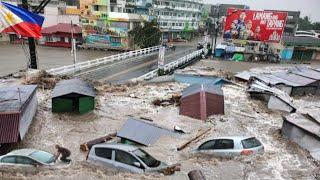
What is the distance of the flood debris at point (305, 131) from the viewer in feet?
48.0

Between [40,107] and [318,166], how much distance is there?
1512cm

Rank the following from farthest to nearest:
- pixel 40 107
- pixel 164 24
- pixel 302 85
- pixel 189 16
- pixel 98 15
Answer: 1. pixel 189 16
2. pixel 164 24
3. pixel 98 15
4. pixel 302 85
5. pixel 40 107

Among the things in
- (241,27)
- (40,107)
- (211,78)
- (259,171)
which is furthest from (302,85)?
(241,27)

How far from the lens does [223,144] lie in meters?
13.4

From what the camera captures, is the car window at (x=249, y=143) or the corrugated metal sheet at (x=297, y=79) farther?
the corrugated metal sheet at (x=297, y=79)

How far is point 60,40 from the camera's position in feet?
211

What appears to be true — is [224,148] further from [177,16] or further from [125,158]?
[177,16]

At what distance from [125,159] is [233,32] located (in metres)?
49.0

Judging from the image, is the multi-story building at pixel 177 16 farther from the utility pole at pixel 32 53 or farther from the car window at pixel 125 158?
the car window at pixel 125 158

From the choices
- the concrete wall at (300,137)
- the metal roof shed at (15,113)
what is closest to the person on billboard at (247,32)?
the concrete wall at (300,137)

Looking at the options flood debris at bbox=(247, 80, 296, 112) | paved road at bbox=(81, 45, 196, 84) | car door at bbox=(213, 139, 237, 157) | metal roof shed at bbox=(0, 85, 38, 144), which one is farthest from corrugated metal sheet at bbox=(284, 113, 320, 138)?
paved road at bbox=(81, 45, 196, 84)

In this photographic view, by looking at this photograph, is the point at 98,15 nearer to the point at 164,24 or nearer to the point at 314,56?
the point at 164,24

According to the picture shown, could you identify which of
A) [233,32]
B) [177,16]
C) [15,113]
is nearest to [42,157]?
[15,113]

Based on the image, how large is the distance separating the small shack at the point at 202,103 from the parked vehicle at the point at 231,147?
514cm
